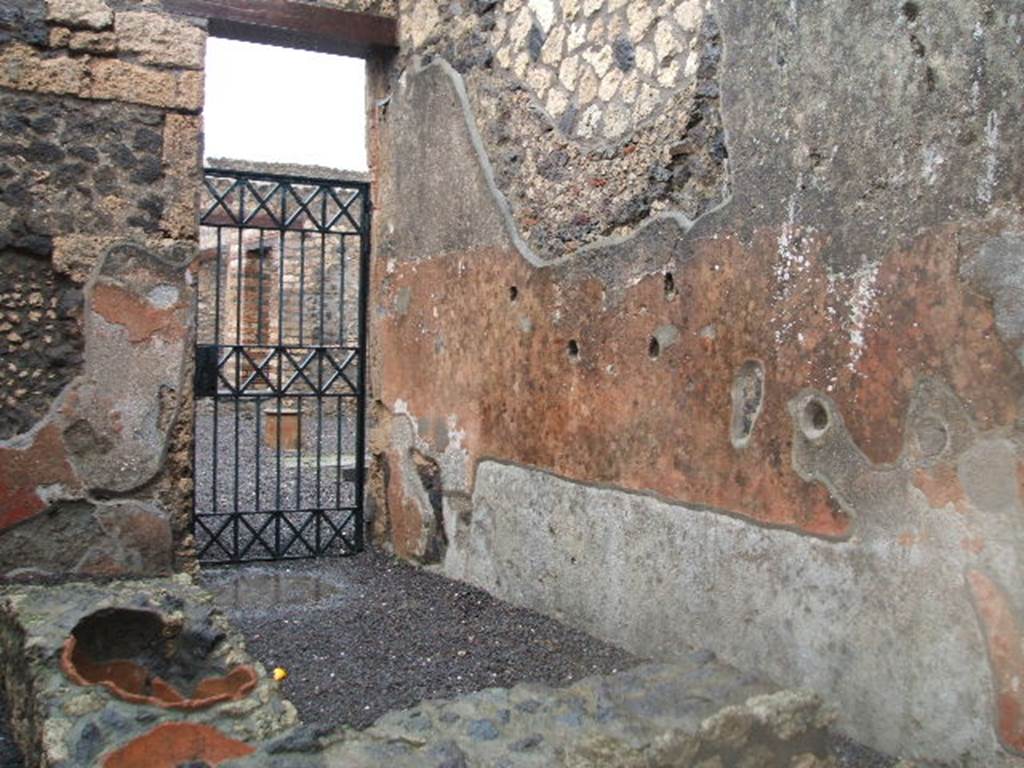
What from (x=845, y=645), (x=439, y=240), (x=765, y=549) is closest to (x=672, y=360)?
(x=765, y=549)

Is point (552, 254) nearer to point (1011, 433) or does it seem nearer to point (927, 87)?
point (927, 87)

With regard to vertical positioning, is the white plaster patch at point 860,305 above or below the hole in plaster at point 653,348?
above

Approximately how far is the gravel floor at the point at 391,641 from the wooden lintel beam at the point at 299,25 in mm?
2473

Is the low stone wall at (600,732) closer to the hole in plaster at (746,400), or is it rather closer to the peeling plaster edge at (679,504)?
the peeling plaster edge at (679,504)

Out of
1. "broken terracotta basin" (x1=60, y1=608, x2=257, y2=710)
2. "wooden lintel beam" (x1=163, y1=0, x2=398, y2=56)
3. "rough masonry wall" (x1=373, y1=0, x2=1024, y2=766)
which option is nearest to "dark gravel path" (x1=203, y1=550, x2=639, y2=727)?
"rough masonry wall" (x1=373, y1=0, x2=1024, y2=766)

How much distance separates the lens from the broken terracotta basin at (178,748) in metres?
2.42

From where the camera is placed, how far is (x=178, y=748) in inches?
98.6

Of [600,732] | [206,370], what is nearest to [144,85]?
[206,370]

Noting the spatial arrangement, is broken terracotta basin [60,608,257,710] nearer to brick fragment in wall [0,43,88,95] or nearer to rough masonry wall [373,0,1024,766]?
rough masonry wall [373,0,1024,766]

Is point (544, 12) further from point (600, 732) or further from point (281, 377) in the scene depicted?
point (281, 377)

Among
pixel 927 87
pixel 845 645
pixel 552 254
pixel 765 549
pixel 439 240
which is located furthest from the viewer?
pixel 439 240

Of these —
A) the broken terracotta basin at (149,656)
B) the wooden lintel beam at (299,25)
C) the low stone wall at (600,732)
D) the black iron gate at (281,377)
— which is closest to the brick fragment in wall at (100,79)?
the wooden lintel beam at (299,25)

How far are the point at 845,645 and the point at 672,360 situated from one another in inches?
39.6

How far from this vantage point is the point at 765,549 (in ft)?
9.31
